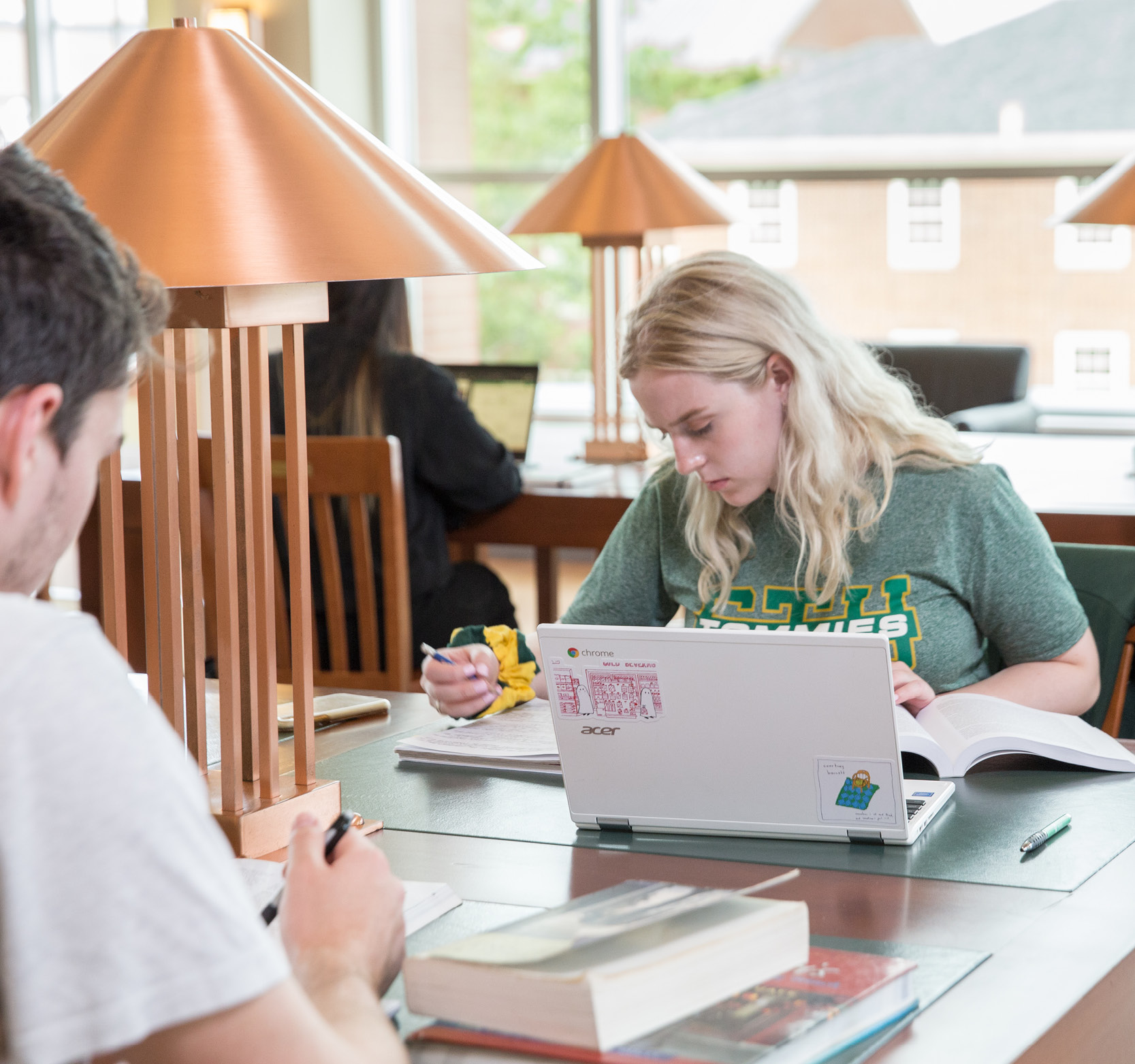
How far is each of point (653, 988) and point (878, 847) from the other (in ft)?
1.57

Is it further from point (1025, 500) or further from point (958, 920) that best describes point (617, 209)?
point (958, 920)

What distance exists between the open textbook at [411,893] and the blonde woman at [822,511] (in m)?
0.51

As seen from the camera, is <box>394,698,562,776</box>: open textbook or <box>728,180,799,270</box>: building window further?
<box>728,180,799,270</box>: building window

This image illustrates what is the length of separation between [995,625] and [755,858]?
603 mm

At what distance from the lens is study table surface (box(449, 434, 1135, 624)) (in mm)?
2574

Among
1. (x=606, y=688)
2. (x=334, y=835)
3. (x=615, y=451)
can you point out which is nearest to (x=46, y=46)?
(x=615, y=451)

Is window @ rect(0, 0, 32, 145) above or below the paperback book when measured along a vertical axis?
above

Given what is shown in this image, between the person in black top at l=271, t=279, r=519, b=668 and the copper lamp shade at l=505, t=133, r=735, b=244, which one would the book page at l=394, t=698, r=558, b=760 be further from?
the copper lamp shade at l=505, t=133, r=735, b=244

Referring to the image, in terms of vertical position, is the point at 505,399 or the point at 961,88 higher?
the point at 961,88

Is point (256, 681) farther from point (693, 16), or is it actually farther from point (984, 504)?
point (693, 16)

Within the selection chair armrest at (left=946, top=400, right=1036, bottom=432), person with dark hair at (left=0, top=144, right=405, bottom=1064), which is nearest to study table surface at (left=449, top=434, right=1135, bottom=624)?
chair armrest at (left=946, top=400, right=1036, bottom=432)

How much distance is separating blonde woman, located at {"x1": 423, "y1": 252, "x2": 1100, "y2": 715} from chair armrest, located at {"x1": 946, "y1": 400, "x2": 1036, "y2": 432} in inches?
89.5

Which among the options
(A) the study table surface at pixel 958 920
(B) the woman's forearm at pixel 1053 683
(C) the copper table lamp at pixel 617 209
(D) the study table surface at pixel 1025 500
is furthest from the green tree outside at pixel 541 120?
(A) the study table surface at pixel 958 920

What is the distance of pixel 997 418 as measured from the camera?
13.5ft
